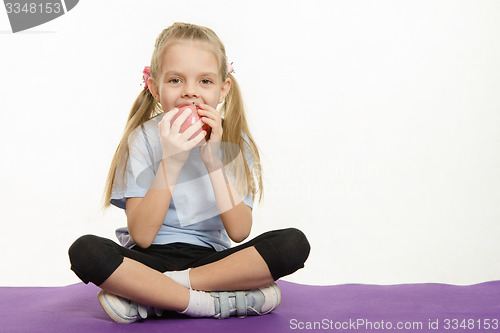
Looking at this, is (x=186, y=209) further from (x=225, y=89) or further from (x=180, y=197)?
(x=225, y=89)

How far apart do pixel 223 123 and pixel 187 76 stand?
0.70ft

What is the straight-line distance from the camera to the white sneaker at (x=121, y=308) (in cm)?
128

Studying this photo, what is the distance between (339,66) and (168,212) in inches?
50.5

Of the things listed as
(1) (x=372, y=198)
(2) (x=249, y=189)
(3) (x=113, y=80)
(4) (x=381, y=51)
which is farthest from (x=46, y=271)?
(4) (x=381, y=51)

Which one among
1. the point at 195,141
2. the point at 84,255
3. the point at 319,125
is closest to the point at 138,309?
the point at 84,255

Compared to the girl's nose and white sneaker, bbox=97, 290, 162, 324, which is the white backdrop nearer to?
the girl's nose

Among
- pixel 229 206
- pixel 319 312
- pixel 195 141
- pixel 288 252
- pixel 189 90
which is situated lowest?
pixel 319 312

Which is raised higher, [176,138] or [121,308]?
[176,138]

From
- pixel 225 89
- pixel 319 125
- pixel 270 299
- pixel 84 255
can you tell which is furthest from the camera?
pixel 319 125

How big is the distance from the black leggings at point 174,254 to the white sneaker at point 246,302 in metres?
0.05

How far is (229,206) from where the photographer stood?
1.42 metres

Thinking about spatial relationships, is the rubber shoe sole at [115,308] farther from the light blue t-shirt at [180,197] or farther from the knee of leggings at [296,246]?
the knee of leggings at [296,246]

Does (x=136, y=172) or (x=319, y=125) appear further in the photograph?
(x=319, y=125)

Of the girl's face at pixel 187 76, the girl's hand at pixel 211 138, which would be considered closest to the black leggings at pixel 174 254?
the girl's hand at pixel 211 138
